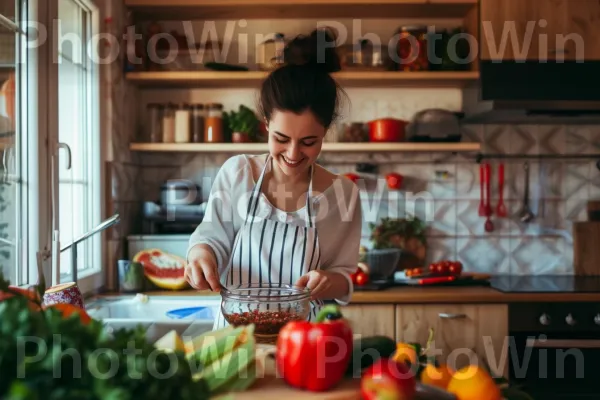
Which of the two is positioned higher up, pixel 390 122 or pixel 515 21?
pixel 515 21

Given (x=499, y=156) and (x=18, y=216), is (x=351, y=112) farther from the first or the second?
(x=18, y=216)

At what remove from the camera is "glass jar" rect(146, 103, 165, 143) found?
3.17 metres

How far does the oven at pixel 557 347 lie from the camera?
8.68 feet

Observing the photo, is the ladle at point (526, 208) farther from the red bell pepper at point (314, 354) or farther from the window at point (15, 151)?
the red bell pepper at point (314, 354)

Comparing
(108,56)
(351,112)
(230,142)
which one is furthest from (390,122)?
(108,56)

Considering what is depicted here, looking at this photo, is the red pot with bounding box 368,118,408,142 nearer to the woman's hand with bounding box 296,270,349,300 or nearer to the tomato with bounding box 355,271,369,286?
the tomato with bounding box 355,271,369,286

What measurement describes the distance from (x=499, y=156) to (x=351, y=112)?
2.39 ft

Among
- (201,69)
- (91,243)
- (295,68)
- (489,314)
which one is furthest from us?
(201,69)

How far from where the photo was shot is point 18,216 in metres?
2.15

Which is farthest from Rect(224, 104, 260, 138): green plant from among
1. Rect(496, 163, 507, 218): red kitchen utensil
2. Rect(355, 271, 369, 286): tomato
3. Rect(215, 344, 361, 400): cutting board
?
Rect(215, 344, 361, 400): cutting board

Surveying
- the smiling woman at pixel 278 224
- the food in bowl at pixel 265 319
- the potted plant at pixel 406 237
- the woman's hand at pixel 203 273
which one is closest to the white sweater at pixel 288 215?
the smiling woman at pixel 278 224

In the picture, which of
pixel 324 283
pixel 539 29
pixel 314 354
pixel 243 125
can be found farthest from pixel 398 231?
pixel 314 354

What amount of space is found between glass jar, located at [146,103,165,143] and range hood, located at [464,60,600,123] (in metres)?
1.42

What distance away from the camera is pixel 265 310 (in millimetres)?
1392
